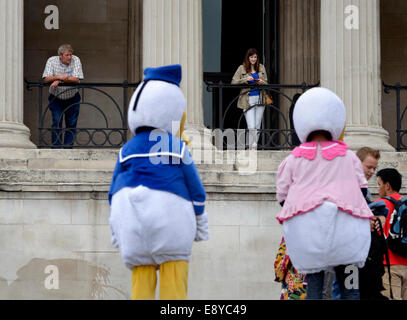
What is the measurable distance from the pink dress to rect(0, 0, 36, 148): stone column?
6419 millimetres

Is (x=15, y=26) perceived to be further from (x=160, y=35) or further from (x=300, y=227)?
(x=300, y=227)

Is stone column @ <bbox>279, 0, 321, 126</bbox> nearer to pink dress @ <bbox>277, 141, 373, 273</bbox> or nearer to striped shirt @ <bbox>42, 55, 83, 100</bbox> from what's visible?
striped shirt @ <bbox>42, 55, 83, 100</bbox>

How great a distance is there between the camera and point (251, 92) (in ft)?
51.4

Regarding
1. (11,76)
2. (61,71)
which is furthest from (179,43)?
(11,76)

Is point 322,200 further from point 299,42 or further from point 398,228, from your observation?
point 299,42

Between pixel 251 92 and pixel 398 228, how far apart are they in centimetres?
605

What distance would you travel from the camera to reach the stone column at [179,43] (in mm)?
14211

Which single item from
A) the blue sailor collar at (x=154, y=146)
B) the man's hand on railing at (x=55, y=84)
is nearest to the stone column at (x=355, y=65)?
the man's hand on railing at (x=55, y=84)

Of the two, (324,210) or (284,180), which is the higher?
(284,180)

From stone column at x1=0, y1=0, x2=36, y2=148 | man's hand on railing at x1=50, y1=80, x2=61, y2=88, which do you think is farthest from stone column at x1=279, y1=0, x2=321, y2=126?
stone column at x1=0, y1=0, x2=36, y2=148

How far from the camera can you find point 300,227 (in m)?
8.18

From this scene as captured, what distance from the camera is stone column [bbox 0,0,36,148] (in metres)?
13.9
